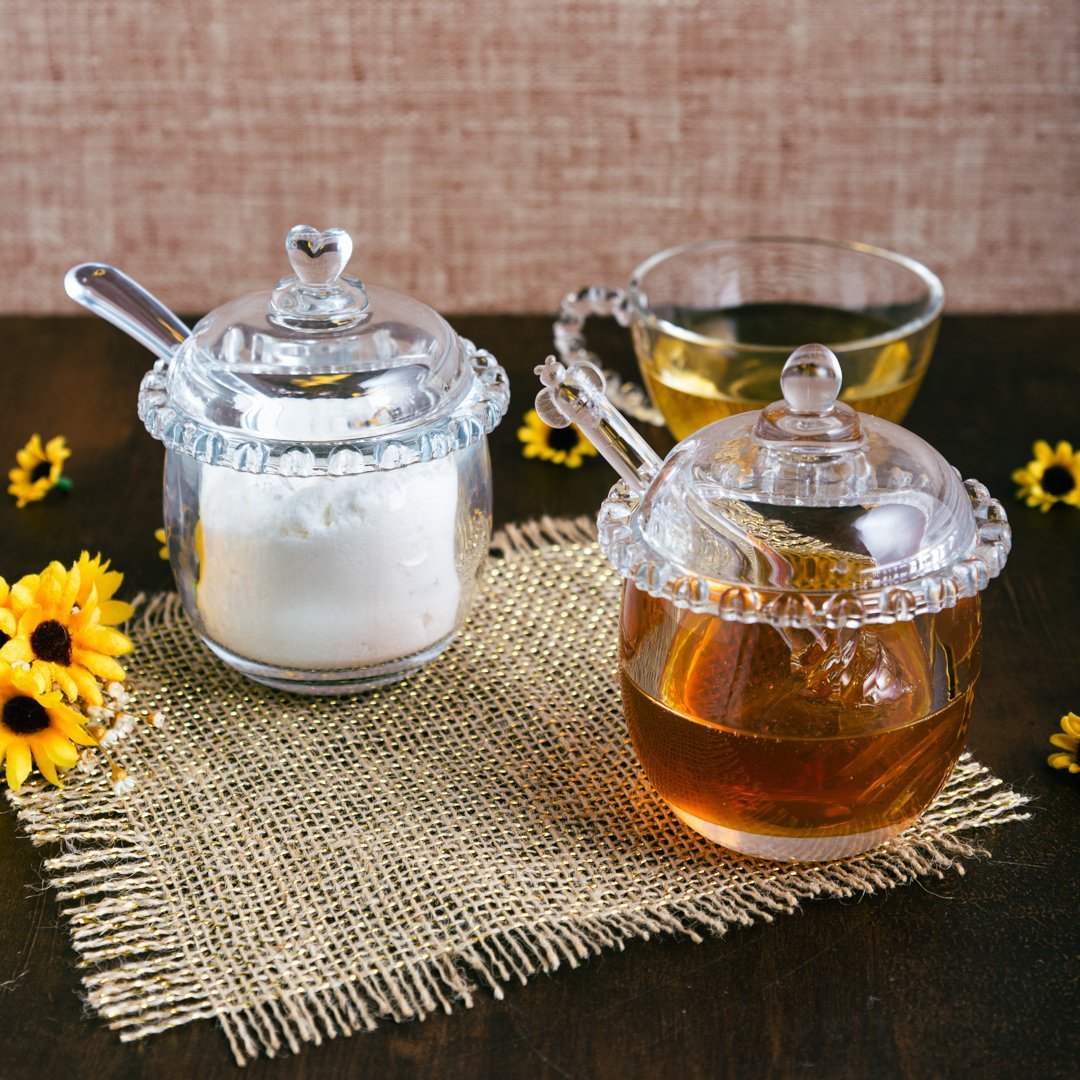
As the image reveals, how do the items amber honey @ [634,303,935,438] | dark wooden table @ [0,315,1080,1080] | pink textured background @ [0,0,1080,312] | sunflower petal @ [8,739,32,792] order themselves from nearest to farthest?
1. dark wooden table @ [0,315,1080,1080]
2. sunflower petal @ [8,739,32,792]
3. amber honey @ [634,303,935,438]
4. pink textured background @ [0,0,1080,312]

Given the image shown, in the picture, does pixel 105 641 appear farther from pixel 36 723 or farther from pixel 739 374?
pixel 739 374

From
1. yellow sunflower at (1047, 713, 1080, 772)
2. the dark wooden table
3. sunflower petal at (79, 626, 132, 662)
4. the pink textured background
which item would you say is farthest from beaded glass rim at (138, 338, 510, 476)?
the pink textured background

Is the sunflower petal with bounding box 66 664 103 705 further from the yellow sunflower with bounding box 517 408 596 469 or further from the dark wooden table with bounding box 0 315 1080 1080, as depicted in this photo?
the yellow sunflower with bounding box 517 408 596 469

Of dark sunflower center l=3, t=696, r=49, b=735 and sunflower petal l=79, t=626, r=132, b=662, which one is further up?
sunflower petal l=79, t=626, r=132, b=662

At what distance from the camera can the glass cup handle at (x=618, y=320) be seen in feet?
3.54

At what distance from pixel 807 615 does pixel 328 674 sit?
306mm

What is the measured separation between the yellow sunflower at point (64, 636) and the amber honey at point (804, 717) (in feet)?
0.94

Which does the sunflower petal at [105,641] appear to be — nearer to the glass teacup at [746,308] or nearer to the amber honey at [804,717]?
the amber honey at [804,717]

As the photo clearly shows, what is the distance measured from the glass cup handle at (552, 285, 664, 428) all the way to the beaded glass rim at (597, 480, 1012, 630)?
42cm

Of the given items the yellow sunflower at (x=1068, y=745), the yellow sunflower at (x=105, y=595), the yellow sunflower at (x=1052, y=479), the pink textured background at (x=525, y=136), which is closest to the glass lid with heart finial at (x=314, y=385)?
the yellow sunflower at (x=105, y=595)

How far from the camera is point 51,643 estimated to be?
0.78 m

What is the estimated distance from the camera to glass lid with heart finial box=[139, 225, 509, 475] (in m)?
0.74

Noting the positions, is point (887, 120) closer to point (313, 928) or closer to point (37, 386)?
point (37, 386)

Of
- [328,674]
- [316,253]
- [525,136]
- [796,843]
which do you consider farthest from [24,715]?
[525,136]
